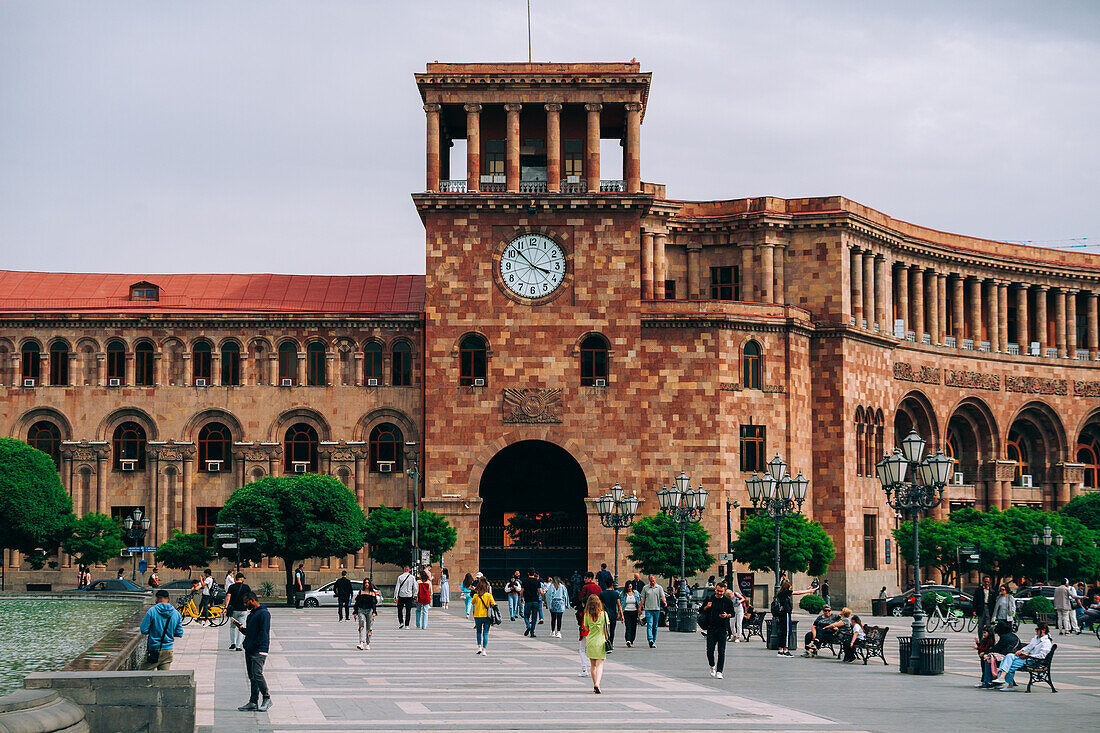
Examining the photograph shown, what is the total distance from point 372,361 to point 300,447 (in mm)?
5501

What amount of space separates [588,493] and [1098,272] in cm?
3565

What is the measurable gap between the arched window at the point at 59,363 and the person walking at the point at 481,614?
4129cm

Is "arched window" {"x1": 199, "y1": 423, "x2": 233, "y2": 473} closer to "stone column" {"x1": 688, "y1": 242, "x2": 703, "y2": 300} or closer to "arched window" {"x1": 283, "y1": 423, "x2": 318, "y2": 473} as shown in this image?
"arched window" {"x1": 283, "y1": 423, "x2": 318, "y2": 473}

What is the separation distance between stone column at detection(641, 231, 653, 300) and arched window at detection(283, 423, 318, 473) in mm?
17978

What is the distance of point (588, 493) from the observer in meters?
63.4

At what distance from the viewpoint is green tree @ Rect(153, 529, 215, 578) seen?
62469 millimetres

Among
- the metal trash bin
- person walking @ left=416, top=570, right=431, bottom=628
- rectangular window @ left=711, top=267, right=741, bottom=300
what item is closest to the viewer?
the metal trash bin

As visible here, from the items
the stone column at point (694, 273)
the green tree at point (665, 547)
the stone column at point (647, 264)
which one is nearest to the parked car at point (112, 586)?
the green tree at point (665, 547)

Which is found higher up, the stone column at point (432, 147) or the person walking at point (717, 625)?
the stone column at point (432, 147)

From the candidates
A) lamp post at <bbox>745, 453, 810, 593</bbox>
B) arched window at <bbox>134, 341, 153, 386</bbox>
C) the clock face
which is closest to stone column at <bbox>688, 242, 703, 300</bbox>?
the clock face

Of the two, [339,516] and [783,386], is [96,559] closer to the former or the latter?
[339,516]

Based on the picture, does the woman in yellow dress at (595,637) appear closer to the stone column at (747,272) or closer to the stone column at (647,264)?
the stone column at (647,264)

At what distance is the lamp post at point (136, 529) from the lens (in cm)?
6059

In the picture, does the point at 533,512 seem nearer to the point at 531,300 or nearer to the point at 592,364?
the point at 592,364
